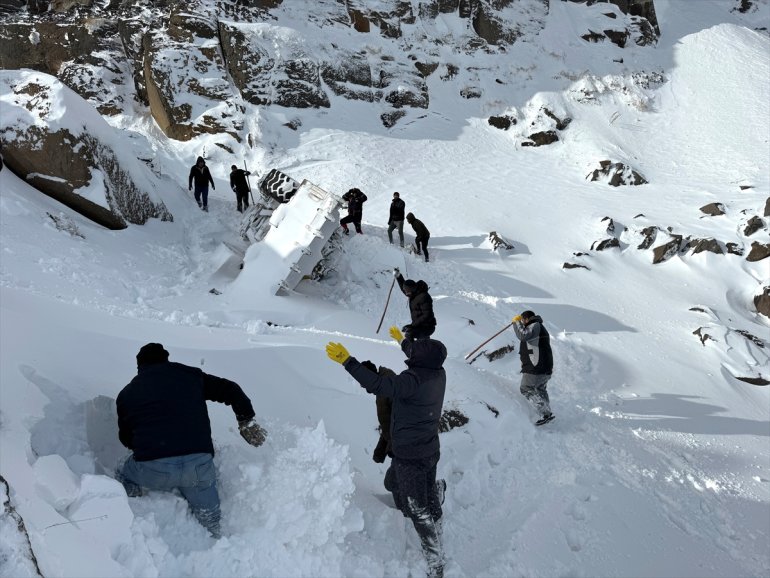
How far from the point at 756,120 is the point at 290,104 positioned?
52.7ft

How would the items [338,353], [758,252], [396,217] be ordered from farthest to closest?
[758,252] < [396,217] < [338,353]

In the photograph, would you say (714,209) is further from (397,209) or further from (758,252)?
(397,209)

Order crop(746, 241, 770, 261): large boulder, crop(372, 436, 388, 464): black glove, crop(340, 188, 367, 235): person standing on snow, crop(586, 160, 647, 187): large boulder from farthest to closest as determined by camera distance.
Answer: crop(586, 160, 647, 187): large boulder, crop(746, 241, 770, 261): large boulder, crop(340, 188, 367, 235): person standing on snow, crop(372, 436, 388, 464): black glove

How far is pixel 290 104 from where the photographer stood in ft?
58.2

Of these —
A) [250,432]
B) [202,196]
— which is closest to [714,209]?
[202,196]

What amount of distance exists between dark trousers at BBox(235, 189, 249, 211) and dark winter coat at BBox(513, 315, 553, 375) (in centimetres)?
761

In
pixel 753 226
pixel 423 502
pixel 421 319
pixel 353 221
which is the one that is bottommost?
pixel 353 221

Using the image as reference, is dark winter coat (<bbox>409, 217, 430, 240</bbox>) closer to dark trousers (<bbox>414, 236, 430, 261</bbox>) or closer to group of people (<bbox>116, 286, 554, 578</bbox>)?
dark trousers (<bbox>414, 236, 430, 261</bbox>)

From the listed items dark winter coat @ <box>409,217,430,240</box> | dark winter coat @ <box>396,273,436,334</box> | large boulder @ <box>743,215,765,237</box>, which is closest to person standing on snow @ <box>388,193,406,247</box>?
dark winter coat @ <box>409,217,430,240</box>

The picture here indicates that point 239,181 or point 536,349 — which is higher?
point 536,349

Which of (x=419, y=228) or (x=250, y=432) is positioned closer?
(x=250, y=432)

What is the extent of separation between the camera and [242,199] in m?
11.7

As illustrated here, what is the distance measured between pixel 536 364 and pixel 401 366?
154 centimetres

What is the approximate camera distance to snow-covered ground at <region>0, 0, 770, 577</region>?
3064 millimetres
